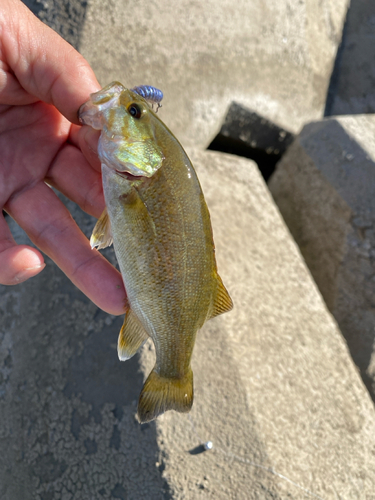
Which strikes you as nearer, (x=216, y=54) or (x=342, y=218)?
(x=342, y=218)

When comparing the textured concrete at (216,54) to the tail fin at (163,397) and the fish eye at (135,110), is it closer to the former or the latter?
the fish eye at (135,110)

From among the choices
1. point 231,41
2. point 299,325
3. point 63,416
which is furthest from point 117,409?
point 231,41

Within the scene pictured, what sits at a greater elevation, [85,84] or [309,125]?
[85,84]

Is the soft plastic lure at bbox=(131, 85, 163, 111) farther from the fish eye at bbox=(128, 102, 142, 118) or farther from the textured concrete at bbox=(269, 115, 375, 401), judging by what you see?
the textured concrete at bbox=(269, 115, 375, 401)

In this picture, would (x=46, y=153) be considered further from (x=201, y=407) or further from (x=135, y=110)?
(x=201, y=407)

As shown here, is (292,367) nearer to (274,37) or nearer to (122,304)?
(122,304)

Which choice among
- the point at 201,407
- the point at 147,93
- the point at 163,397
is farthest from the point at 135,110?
the point at 201,407
